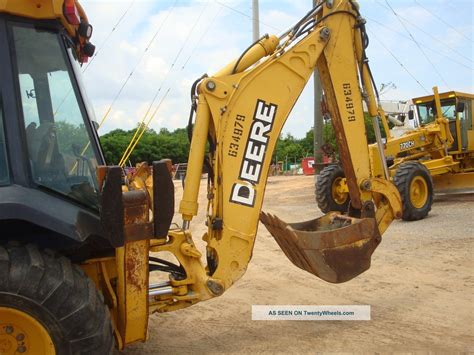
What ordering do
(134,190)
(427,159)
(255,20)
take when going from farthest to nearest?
(255,20) → (427,159) → (134,190)

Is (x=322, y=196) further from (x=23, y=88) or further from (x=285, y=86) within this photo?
(x=23, y=88)

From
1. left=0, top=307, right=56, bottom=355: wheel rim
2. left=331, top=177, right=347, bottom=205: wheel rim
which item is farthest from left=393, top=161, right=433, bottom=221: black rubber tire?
left=0, top=307, right=56, bottom=355: wheel rim

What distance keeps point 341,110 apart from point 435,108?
10.2m

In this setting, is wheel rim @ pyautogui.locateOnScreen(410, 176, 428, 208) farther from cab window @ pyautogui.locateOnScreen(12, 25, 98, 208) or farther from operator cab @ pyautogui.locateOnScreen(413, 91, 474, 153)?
cab window @ pyautogui.locateOnScreen(12, 25, 98, 208)

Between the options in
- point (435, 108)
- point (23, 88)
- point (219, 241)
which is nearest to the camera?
point (23, 88)

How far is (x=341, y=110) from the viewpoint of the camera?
4172 mm

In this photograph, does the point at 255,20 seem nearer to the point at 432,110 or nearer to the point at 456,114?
the point at 432,110

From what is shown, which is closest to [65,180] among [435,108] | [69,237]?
[69,237]

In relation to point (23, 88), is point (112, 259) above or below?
below

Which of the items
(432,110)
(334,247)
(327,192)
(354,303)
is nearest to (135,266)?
(334,247)

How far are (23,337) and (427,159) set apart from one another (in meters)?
11.6

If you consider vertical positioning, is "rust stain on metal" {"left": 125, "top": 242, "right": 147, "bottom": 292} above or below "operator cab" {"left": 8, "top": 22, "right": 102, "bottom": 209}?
below

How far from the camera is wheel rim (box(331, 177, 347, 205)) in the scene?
1102 centimetres

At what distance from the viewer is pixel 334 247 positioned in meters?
3.86
